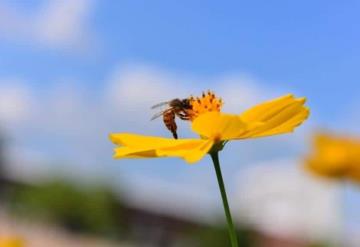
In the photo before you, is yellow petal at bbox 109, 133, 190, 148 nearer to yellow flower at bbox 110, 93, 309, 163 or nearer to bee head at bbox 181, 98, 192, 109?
yellow flower at bbox 110, 93, 309, 163

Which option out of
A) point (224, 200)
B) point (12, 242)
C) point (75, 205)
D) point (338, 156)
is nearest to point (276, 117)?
point (224, 200)

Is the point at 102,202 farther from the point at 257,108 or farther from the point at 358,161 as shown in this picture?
the point at 257,108

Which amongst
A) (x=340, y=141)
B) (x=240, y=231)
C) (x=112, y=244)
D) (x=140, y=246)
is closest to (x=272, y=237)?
(x=140, y=246)

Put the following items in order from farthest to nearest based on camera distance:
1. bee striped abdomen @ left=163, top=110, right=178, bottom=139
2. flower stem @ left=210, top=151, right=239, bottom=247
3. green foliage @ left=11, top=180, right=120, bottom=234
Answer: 1. green foliage @ left=11, top=180, right=120, bottom=234
2. bee striped abdomen @ left=163, top=110, right=178, bottom=139
3. flower stem @ left=210, top=151, right=239, bottom=247

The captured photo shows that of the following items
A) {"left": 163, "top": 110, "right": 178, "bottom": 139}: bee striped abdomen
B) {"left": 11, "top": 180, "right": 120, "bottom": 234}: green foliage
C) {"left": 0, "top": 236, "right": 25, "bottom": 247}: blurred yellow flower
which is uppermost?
{"left": 11, "top": 180, "right": 120, "bottom": 234}: green foliage

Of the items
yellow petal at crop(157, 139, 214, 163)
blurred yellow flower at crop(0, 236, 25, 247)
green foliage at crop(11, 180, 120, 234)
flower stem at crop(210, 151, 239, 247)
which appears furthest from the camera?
green foliage at crop(11, 180, 120, 234)

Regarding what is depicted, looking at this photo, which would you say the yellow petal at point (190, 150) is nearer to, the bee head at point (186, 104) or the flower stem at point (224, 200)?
the flower stem at point (224, 200)

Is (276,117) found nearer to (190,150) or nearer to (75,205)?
(190,150)

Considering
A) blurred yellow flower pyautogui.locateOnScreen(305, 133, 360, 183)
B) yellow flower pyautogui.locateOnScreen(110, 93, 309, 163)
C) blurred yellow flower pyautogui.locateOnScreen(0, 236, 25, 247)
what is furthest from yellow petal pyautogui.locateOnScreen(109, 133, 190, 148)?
blurred yellow flower pyautogui.locateOnScreen(305, 133, 360, 183)
